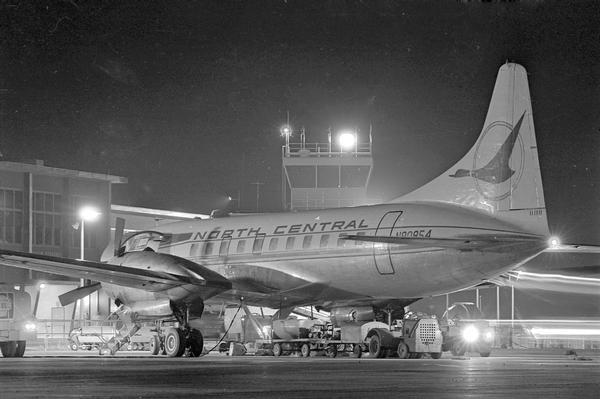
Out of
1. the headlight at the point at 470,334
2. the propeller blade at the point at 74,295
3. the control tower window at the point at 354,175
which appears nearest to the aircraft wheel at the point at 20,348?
the propeller blade at the point at 74,295

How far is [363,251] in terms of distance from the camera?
91.4ft

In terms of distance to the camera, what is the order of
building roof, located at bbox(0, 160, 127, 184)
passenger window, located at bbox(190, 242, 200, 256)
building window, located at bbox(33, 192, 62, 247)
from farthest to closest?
1. building window, located at bbox(33, 192, 62, 247)
2. building roof, located at bbox(0, 160, 127, 184)
3. passenger window, located at bbox(190, 242, 200, 256)

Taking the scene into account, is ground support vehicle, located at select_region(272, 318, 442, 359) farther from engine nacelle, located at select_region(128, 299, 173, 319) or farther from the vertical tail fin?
→ the vertical tail fin

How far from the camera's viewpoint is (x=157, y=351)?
3069cm

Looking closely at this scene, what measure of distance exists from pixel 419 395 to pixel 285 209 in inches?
1708

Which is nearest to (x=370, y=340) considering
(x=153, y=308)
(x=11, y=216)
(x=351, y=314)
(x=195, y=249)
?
(x=351, y=314)

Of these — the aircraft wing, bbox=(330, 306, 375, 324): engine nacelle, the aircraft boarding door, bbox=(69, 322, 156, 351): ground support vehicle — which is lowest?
bbox=(69, 322, 156, 351): ground support vehicle

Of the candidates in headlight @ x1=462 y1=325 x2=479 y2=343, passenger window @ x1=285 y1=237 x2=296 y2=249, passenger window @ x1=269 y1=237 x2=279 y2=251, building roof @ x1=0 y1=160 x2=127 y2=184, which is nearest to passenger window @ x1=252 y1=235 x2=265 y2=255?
passenger window @ x1=269 y1=237 x2=279 y2=251

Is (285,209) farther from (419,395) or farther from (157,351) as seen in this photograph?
(419,395)

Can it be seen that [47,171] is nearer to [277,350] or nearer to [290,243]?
[277,350]

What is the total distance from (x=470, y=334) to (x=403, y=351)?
2384mm

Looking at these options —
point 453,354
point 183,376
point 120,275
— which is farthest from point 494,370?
point 120,275

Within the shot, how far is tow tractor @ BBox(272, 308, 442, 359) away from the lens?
2800cm

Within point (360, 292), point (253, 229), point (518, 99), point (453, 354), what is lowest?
point (453, 354)
